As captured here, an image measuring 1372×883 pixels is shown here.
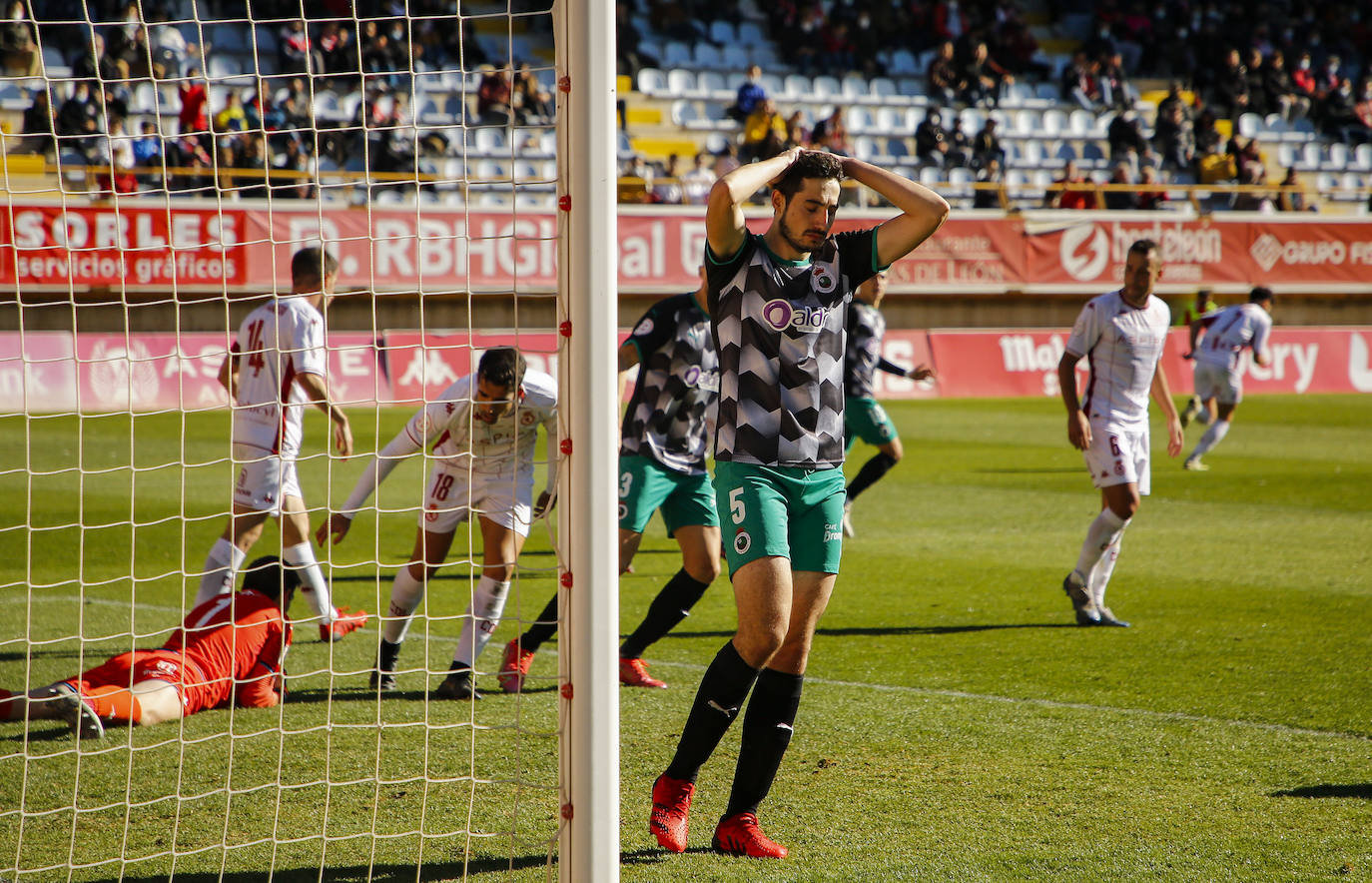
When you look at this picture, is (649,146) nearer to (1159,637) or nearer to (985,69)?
(985,69)

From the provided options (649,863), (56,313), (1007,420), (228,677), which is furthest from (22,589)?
(1007,420)

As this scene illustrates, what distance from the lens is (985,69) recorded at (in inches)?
1055

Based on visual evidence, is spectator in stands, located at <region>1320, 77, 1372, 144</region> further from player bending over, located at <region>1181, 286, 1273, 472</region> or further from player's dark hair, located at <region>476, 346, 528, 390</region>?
player's dark hair, located at <region>476, 346, 528, 390</region>

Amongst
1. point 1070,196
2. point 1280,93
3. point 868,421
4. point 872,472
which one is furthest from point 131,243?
point 1280,93

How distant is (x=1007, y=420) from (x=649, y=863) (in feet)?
49.4

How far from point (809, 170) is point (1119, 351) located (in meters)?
3.94

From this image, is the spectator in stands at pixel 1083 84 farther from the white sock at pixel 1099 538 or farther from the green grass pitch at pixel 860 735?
the white sock at pixel 1099 538

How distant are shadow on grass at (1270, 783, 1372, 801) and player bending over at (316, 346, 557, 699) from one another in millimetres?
3278

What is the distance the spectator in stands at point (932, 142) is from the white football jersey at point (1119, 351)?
57.7 feet

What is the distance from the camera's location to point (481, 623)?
5.85 metres

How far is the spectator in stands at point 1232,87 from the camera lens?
2744 cm

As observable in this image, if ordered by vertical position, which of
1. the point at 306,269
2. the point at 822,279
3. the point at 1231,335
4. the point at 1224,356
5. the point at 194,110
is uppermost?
the point at 194,110

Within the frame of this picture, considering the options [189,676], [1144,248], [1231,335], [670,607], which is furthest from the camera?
[1231,335]

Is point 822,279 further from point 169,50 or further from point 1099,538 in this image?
point 169,50
